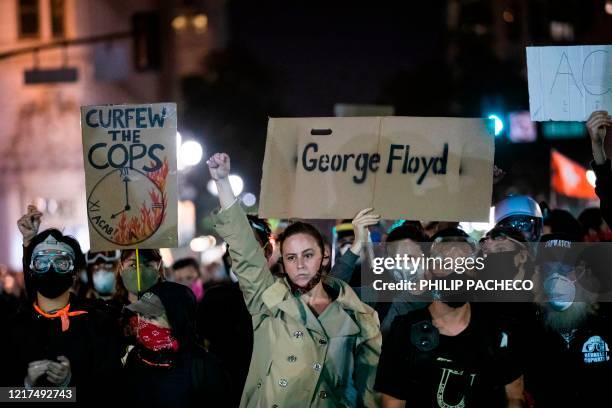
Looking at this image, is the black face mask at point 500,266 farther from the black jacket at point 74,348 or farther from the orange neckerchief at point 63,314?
the orange neckerchief at point 63,314

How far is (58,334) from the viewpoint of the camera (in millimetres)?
Answer: 6066

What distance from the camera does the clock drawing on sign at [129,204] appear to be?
6.84 meters

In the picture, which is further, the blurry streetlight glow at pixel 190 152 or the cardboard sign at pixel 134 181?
the blurry streetlight glow at pixel 190 152

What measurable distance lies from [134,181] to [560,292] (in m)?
2.73

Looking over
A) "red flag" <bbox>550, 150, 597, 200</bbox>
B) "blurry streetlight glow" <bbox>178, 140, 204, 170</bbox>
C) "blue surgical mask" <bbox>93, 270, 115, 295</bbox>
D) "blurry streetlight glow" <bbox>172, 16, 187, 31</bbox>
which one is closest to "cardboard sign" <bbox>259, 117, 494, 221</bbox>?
"blue surgical mask" <bbox>93, 270, 115, 295</bbox>

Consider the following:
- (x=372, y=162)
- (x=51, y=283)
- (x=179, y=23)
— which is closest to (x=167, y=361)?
(x=51, y=283)

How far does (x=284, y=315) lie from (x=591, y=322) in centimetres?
179

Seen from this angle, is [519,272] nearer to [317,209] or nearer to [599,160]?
[599,160]

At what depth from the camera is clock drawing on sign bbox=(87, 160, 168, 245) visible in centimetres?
684

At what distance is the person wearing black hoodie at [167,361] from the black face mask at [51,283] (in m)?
0.40

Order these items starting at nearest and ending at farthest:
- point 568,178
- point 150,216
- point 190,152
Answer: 1. point 150,216
2. point 568,178
3. point 190,152

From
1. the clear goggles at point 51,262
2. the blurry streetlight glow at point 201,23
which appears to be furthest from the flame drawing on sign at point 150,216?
the blurry streetlight glow at point 201,23

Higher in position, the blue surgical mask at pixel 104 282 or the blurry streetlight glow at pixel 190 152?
the blurry streetlight glow at pixel 190 152

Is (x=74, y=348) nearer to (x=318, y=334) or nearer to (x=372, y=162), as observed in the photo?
(x=318, y=334)
